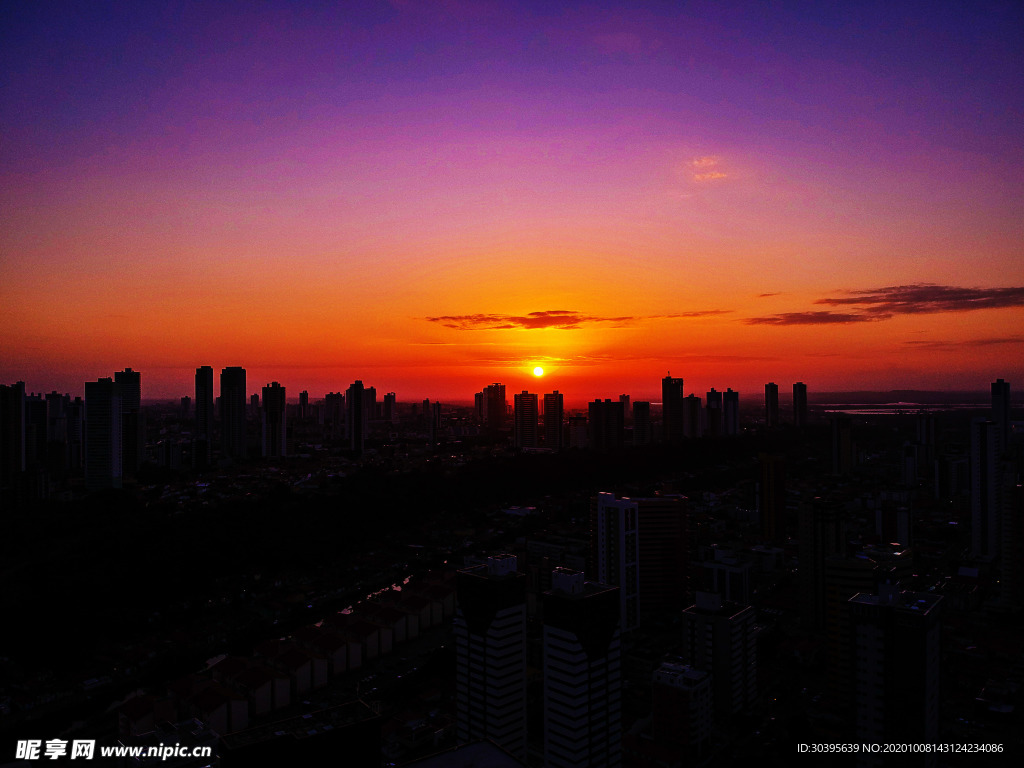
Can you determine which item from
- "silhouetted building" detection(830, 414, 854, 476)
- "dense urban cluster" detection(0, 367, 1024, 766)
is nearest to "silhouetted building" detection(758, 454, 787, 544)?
"dense urban cluster" detection(0, 367, 1024, 766)

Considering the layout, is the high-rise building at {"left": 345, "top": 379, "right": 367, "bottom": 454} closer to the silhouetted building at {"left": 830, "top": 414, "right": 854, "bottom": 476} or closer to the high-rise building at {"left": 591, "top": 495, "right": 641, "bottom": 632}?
the silhouetted building at {"left": 830, "top": 414, "right": 854, "bottom": 476}

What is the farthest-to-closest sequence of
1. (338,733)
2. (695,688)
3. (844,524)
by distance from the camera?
(844,524) < (695,688) < (338,733)

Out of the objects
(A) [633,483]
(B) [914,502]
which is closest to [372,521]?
(A) [633,483]

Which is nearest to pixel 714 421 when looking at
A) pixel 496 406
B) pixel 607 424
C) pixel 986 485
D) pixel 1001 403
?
pixel 607 424

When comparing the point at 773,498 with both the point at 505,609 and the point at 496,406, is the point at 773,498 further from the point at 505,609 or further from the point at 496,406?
the point at 496,406

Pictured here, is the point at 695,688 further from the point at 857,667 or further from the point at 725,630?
the point at 857,667

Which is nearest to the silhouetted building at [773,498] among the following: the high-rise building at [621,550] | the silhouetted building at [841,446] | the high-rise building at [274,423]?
the high-rise building at [621,550]
